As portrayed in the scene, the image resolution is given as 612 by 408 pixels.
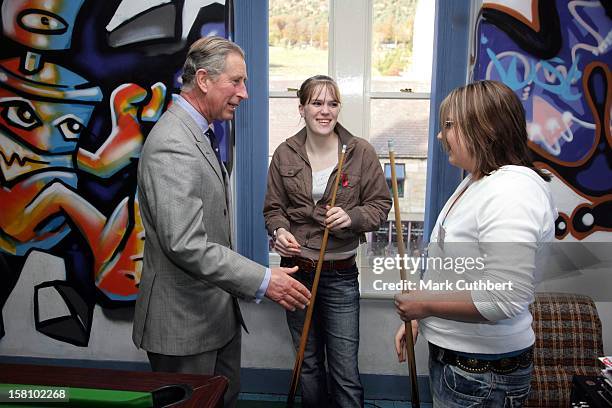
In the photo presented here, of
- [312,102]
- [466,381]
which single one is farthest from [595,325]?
[312,102]

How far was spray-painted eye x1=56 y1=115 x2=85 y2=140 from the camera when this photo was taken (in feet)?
9.72

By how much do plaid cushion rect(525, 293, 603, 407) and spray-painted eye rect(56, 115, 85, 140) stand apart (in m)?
2.78

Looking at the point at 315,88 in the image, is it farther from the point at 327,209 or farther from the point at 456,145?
the point at 456,145

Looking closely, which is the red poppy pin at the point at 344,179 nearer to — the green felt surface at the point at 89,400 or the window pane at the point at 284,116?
the window pane at the point at 284,116

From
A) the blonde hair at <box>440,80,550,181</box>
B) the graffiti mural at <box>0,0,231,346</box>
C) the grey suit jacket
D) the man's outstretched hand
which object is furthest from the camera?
the graffiti mural at <box>0,0,231,346</box>

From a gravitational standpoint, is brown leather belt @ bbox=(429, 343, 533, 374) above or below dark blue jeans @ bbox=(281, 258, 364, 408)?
above

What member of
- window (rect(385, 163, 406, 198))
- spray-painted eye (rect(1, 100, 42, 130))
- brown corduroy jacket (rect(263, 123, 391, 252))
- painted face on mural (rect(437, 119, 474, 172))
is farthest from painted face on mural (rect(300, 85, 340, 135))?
spray-painted eye (rect(1, 100, 42, 130))

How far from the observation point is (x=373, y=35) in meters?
2.90

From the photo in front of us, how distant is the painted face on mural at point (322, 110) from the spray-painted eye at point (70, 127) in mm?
1521

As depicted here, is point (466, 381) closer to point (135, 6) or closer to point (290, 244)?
point (290, 244)

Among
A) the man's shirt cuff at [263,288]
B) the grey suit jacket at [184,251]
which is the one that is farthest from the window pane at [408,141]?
the man's shirt cuff at [263,288]

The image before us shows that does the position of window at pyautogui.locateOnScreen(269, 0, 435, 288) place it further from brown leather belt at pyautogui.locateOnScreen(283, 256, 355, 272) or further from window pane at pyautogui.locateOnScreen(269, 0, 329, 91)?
brown leather belt at pyautogui.locateOnScreen(283, 256, 355, 272)

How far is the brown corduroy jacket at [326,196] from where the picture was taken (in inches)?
91.2

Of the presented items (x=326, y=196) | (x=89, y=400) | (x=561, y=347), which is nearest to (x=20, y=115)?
(x=326, y=196)
